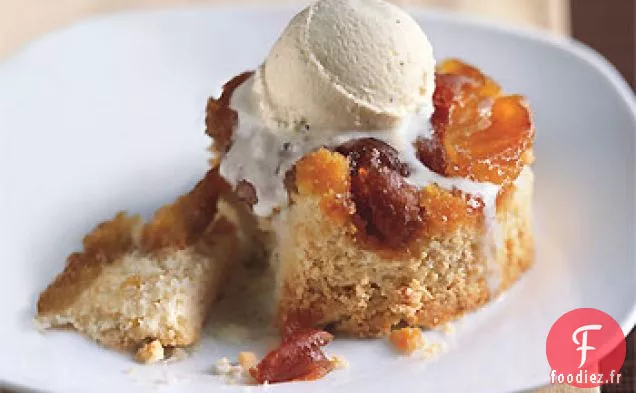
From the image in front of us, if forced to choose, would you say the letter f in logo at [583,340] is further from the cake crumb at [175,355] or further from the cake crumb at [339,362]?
the cake crumb at [175,355]

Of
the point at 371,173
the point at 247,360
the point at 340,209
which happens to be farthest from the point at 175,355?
the point at 371,173

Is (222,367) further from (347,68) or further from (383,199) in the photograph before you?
(347,68)

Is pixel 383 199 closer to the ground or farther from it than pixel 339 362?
farther from it

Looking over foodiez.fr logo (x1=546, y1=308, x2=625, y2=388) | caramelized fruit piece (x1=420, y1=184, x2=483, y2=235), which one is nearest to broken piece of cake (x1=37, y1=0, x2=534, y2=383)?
caramelized fruit piece (x1=420, y1=184, x2=483, y2=235)

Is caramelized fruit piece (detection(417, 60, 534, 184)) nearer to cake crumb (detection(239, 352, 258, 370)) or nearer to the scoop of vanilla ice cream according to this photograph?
the scoop of vanilla ice cream

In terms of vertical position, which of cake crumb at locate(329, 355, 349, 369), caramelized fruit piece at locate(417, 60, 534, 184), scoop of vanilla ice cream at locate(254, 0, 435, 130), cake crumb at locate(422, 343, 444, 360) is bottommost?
cake crumb at locate(329, 355, 349, 369)
